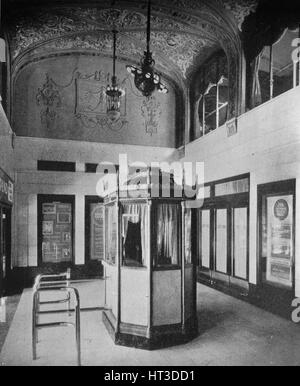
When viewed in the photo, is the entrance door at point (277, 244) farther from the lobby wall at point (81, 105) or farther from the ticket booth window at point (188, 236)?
the lobby wall at point (81, 105)

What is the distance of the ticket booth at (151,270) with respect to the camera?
15.7ft

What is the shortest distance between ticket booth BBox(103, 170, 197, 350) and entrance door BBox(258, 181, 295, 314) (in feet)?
6.76

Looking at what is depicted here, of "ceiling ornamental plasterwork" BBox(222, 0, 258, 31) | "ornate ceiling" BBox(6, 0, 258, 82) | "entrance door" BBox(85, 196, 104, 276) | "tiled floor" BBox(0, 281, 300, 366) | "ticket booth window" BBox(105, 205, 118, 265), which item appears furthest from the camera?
"entrance door" BBox(85, 196, 104, 276)

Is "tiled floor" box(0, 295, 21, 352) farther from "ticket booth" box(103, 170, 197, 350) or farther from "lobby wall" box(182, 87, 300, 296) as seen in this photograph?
"lobby wall" box(182, 87, 300, 296)

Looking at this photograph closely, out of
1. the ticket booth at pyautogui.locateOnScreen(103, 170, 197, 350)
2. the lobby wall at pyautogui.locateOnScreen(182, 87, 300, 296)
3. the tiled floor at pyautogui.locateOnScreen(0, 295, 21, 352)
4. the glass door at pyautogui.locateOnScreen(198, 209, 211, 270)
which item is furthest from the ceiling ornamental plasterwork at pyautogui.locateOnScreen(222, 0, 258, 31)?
the tiled floor at pyautogui.locateOnScreen(0, 295, 21, 352)

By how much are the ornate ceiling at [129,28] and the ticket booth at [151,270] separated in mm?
4407

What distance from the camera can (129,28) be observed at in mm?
8156

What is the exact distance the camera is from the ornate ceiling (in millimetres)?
7051

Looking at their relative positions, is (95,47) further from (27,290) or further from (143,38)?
(27,290)

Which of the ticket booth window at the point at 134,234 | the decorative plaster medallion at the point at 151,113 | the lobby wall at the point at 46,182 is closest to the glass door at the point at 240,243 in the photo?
the ticket booth window at the point at 134,234

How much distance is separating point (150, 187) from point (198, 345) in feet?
7.74

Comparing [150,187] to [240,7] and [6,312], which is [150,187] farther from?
[240,7]
